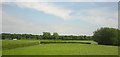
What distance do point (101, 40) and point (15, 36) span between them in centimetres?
5788

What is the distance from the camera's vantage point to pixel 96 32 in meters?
68.4

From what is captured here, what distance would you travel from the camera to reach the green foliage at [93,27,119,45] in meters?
60.9

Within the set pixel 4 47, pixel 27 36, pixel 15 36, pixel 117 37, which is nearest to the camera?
pixel 4 47

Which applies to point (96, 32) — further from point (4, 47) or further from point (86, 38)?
point (86, 38)

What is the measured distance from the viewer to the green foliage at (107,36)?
200 feet

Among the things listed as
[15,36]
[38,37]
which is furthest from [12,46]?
[38,37]

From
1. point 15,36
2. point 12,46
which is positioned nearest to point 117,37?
point 12,46

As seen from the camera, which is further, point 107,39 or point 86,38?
point 86,38

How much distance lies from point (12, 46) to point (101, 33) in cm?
3252

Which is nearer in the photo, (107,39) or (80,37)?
(107,39)

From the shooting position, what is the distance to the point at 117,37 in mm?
60000

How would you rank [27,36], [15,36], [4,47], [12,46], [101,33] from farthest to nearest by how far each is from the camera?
[27,36] → [15,36] → [101,33] → [12,46] → [4,47]

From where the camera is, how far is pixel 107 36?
207ft

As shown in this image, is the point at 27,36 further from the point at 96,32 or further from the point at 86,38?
the point at 96,32
